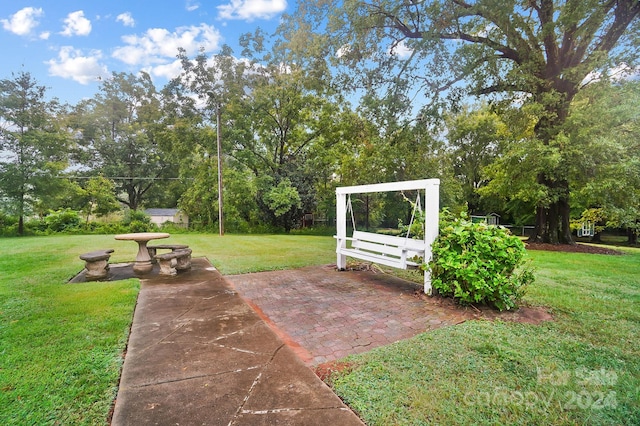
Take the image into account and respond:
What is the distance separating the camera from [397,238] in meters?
4.78

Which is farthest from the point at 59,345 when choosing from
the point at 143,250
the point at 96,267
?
the point at 143,250

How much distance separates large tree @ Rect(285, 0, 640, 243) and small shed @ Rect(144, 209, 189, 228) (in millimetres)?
14655

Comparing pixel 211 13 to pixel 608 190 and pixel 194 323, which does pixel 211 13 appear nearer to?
pixel 194 323

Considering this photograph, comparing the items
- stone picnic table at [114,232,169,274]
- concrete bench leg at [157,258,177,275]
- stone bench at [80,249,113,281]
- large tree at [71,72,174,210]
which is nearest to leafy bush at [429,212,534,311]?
concrete bench leg at [157,258,177,275]

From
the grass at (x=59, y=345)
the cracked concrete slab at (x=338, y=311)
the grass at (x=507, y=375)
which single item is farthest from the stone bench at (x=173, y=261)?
the grass at (x=507, y=375)

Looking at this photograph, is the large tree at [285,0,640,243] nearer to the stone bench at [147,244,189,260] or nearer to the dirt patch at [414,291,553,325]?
the dirt patch at [414,291,553,325]

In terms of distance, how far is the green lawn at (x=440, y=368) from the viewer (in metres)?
1.78

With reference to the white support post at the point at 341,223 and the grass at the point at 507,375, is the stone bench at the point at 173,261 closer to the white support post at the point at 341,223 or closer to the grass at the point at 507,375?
the white support post at the point at 341,223

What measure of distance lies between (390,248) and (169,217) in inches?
852

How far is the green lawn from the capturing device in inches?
70.0

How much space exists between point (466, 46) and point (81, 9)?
1200cm

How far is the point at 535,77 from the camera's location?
8906 millimetres

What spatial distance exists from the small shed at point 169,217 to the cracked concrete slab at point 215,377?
58.6ft

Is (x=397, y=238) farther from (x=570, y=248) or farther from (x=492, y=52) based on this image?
(x=492, y=52)
